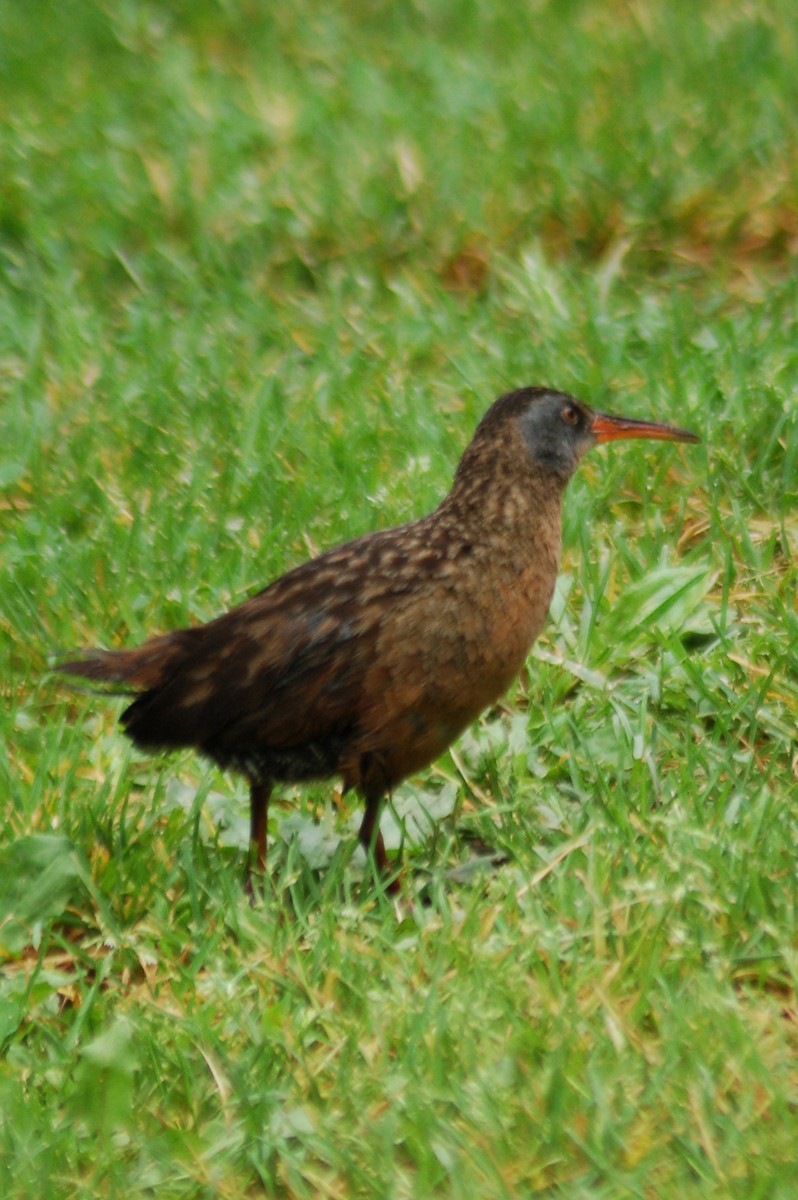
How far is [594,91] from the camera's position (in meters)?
6.95

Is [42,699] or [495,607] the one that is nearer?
[495,607]

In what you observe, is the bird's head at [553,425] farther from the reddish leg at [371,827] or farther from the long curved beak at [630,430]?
the reddish leg at [371,827]

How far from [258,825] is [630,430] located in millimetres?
1346

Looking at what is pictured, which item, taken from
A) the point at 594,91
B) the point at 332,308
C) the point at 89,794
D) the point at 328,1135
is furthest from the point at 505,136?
the point at 328,1135

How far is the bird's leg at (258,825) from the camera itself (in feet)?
12.8

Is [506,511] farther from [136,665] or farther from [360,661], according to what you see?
[136,665]

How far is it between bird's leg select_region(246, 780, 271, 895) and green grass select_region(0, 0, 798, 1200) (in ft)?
0.20

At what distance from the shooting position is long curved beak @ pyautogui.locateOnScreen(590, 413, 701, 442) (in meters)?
4.44

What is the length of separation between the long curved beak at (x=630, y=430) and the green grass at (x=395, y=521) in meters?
0.34

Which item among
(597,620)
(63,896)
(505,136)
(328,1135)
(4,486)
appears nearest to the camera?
(328,1135)

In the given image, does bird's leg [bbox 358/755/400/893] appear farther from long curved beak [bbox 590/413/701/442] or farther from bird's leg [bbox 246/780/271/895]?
long curved beak [bbox 590/413/701/442]

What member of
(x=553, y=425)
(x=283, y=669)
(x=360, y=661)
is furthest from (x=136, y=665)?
(x=553, y=425)

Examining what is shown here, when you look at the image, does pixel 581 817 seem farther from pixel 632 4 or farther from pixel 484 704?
pixel 632 4

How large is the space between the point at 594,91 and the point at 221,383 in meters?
2.16
